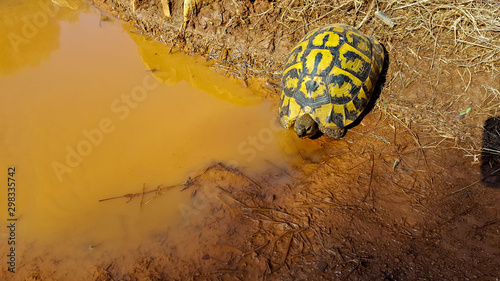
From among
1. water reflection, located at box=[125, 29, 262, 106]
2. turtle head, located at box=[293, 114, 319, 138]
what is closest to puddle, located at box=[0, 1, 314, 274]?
water reflection, located at box=[125, 29, 262, 106]

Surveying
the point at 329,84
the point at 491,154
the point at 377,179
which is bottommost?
the point at 491,154

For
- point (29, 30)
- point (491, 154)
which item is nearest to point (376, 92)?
point (491, 154)

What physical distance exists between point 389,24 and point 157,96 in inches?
168

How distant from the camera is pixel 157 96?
17.2 feet

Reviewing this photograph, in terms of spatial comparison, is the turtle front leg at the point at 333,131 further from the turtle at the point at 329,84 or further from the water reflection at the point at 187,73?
the water reflection at the point at 187,73

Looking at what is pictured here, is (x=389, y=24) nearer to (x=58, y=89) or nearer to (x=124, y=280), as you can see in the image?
(x=124, y=280)

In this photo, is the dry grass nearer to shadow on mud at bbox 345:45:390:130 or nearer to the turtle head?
shadow on mud at bbox 345:45:390:130

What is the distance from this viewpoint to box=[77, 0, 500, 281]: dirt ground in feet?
10.2

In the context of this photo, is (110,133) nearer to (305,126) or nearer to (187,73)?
(187,73)

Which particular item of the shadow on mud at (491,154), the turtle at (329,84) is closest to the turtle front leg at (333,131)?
the turtle at (329,84)

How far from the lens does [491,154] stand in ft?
12.7

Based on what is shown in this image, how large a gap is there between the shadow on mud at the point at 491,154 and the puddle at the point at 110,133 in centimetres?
242

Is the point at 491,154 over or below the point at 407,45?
A: below

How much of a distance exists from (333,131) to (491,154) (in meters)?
2.00
